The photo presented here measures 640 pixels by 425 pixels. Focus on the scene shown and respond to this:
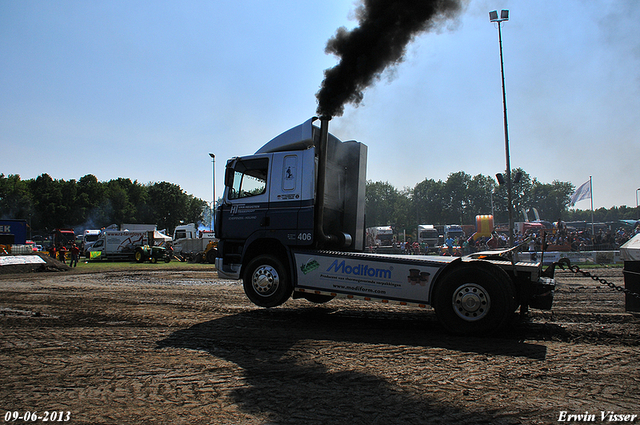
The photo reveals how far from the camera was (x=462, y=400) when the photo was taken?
3.47 m

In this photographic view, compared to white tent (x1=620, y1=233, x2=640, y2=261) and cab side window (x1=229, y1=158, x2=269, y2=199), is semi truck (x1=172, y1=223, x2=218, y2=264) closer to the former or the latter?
cab side window (x1=229, y1=158, x2=269, y2=199)

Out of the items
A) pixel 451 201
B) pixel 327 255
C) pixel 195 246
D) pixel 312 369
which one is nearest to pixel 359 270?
pixel 327 255

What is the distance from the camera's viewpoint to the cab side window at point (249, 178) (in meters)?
8.05

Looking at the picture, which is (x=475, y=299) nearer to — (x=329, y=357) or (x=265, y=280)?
(x=329, y=357)

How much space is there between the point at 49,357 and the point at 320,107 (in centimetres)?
666

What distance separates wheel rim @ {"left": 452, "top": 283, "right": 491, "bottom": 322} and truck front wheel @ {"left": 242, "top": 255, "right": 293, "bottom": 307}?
3.02 m

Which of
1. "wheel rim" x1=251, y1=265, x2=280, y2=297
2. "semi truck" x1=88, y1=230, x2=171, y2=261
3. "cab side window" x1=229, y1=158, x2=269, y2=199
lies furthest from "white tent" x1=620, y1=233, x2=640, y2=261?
"semi truck" x1=88, y1=230, x2=171, y2=261

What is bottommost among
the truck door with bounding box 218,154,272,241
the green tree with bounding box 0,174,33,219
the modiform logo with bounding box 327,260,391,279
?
the modiform logo with bounding box 327,260,391,279

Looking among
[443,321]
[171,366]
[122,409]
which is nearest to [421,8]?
[443,321]

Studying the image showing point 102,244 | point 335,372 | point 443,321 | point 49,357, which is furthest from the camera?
point 102,244

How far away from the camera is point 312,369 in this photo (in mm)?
4371

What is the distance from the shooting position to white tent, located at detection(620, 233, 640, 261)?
859 cm

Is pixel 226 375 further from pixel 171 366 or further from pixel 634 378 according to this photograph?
pixel 634 378

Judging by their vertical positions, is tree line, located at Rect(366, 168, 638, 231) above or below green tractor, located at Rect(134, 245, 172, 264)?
above
